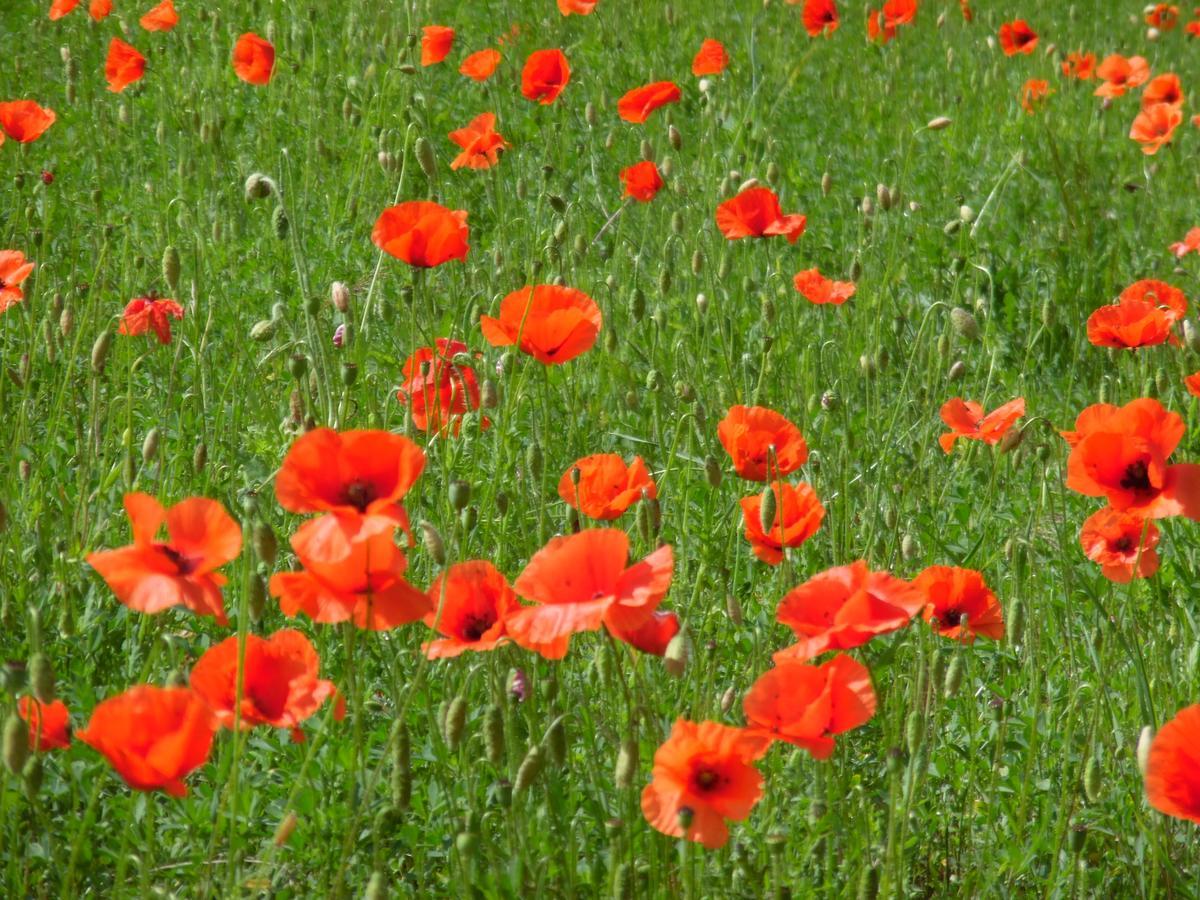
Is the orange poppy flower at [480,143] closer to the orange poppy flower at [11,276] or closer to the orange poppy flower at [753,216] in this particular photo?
the orange poppy flower at [753,216]

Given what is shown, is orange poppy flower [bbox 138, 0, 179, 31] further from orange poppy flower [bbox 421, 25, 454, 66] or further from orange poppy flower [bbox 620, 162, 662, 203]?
orange poppy flower [bbox 620, 162, 662, 203]

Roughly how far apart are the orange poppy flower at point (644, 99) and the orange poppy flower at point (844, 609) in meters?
2.31

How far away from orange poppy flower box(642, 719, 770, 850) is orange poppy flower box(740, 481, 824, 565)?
19.8 inches

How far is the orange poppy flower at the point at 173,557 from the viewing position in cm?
141

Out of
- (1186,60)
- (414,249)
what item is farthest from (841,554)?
(1186,60)

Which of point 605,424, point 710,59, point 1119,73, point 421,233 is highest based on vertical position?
point 421,233

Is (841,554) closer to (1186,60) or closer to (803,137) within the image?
(803,137)

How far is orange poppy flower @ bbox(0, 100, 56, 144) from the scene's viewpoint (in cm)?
316

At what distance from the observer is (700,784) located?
1432mm

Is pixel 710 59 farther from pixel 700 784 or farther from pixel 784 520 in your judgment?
pixel 700 784

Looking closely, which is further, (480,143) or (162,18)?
(162,18)

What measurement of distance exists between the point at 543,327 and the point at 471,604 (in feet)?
1.91

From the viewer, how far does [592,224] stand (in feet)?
14.1

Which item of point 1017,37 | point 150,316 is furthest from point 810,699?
point 1017,37
